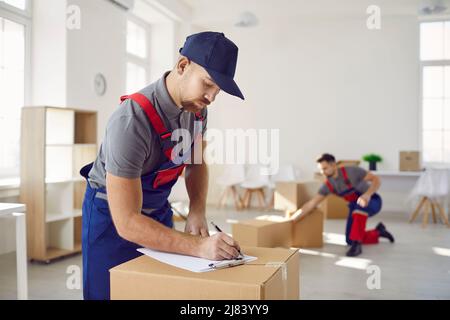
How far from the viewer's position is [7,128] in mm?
4535

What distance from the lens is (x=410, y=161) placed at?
6793mm

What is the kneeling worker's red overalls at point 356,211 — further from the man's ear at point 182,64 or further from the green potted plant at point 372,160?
the man's ear at point 182,64

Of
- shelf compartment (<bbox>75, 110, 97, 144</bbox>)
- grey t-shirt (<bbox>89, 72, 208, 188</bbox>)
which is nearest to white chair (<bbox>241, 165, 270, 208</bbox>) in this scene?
shelf compartment (<bbox>75, 110, 97, 144</bbox>)

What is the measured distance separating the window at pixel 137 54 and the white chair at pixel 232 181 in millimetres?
2027

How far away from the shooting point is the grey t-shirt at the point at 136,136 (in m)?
1.13

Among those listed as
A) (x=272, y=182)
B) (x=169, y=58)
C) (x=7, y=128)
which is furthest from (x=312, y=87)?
(x=7, y=128)

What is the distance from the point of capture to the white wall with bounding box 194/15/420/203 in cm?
729

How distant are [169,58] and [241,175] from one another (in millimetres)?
2324

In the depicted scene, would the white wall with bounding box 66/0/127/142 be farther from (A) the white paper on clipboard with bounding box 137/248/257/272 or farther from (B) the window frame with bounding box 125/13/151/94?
(A) the white paper on clipboard with bounding box 137/248/257/272

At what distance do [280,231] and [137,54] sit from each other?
4.36m

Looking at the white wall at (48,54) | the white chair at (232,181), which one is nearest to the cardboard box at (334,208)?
the white chair at (232,181)

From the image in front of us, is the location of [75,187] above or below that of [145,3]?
below

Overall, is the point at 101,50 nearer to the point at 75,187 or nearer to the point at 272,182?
the point at 75,187

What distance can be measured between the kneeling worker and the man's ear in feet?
11.2
